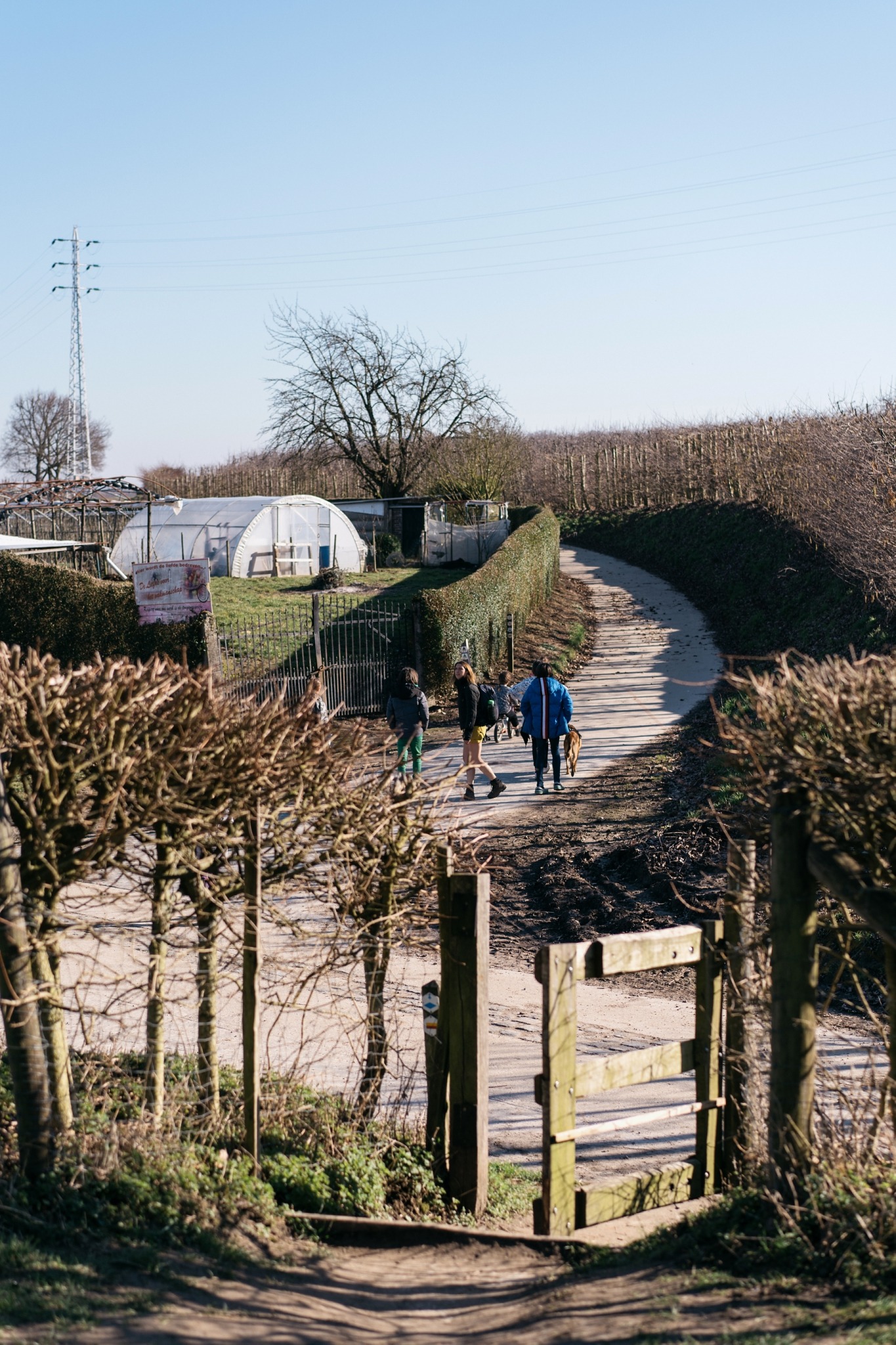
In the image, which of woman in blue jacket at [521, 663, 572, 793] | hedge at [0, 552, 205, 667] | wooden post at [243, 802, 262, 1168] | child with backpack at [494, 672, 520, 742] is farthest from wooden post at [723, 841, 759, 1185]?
hedge at [0, 552, 205, 667]

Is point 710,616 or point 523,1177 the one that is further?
point 710,616

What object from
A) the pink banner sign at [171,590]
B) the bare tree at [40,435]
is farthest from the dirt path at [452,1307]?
the bare tree at [40,435]

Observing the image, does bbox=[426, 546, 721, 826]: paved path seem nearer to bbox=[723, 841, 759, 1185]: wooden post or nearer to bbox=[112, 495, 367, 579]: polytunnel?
bbox=[723, 841, 759, 1185]: wooden post

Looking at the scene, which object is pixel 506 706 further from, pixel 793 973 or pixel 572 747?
pixel 793 973

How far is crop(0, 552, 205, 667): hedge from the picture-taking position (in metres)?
21.2

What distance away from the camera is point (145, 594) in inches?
745

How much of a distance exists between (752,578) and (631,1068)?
26.1 m

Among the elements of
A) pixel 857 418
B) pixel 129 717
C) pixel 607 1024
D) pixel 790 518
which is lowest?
pixel 607 1024

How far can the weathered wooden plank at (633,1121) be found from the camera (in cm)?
493

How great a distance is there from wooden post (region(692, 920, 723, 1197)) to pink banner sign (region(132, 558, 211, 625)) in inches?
556

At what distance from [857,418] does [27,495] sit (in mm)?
23602

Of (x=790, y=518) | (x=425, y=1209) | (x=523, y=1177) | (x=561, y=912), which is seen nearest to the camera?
(x=425, y=1209)

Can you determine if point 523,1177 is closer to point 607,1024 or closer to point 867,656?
point 607,1024

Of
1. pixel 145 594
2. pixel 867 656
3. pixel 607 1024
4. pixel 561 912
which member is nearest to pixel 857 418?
pixel 145 594
